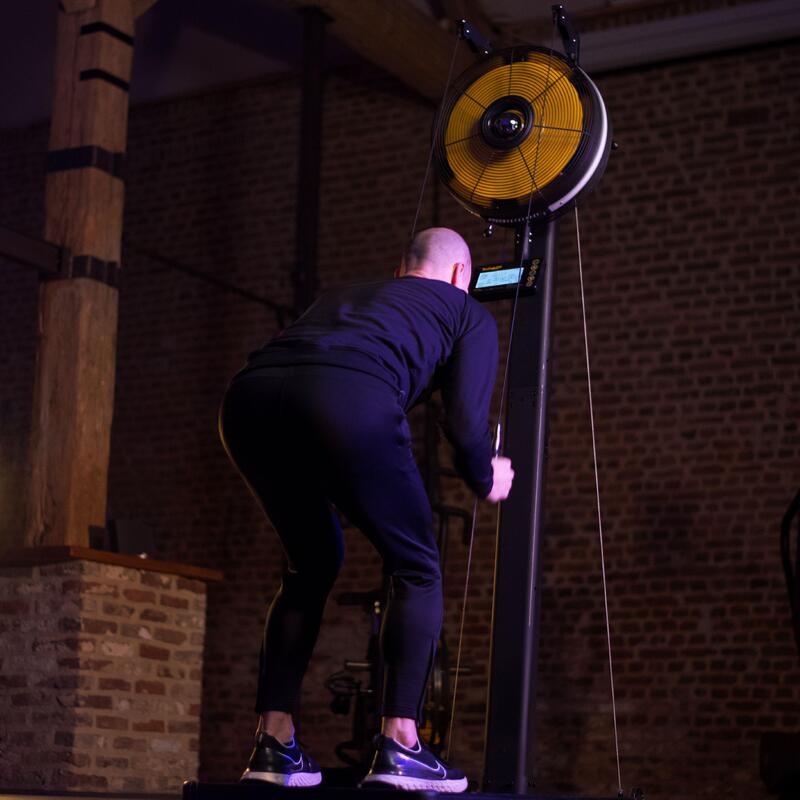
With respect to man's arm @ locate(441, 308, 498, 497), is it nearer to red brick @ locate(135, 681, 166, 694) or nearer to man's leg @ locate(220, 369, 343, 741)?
man's leg @ locate(220, 369, 343, 741)

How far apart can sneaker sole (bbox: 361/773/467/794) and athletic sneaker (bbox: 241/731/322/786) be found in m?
0.20

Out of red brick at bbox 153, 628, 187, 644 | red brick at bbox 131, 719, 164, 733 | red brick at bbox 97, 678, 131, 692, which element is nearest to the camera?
red brick at bbox 97, 678, 131, 692

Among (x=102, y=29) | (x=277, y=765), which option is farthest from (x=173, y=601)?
(x=277, y=765)

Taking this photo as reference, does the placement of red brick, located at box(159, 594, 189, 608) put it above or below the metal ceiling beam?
below

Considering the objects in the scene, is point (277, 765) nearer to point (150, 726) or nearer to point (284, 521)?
→ point (284, 521)

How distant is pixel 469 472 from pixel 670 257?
4947 millimetres

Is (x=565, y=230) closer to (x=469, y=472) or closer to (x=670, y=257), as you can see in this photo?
(x=670, y=257)

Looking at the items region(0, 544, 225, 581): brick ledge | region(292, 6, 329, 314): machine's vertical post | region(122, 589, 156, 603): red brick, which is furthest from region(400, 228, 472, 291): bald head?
region(292, 6, 329, 314): machine's vertical post

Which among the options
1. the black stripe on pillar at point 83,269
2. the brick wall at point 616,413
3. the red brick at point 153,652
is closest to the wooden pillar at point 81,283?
the black stripe on pillar at point 83,269

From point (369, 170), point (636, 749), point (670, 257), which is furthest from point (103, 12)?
point (636, 749)

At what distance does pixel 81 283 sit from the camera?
5715 mm

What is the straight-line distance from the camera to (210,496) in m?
8.33

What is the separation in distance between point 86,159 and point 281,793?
3874mm

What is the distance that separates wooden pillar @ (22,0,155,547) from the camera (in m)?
5.57
